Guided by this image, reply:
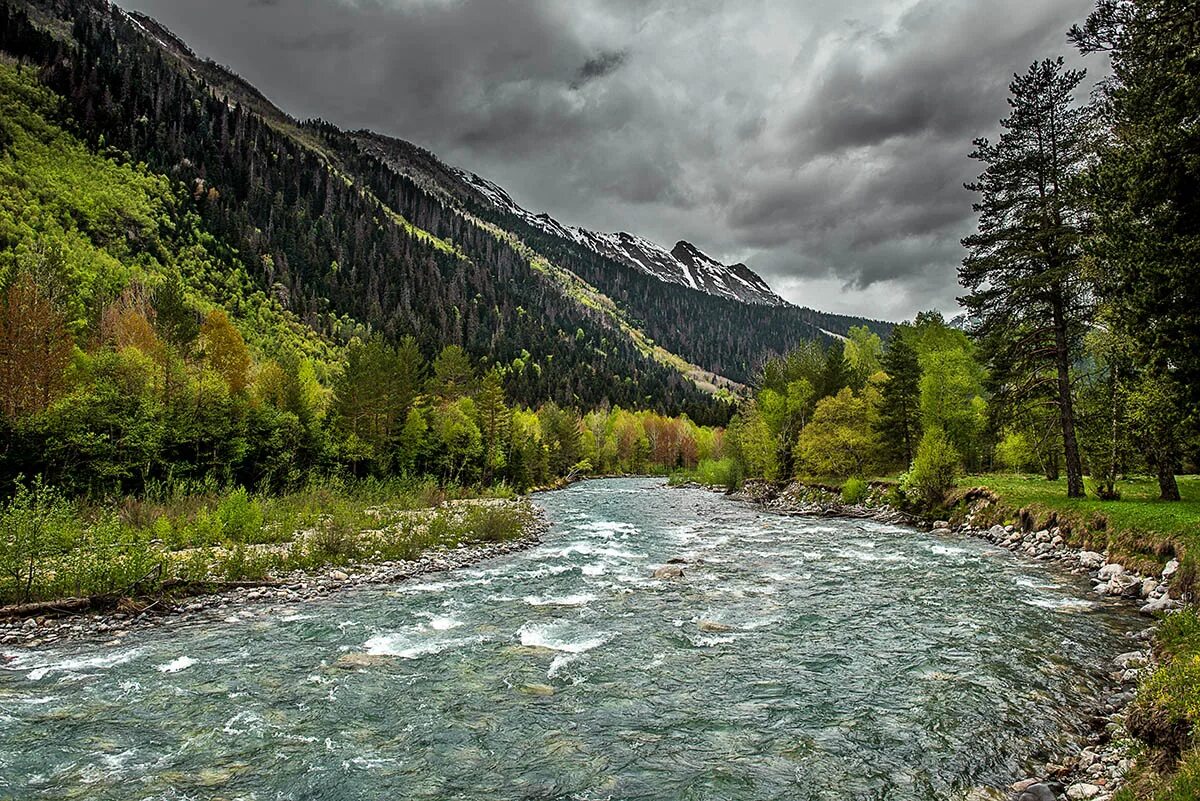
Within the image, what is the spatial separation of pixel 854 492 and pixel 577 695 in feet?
129

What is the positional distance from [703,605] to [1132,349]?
13.9 metres

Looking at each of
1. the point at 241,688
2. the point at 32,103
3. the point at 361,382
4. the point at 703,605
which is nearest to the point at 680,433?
the point at 361,382

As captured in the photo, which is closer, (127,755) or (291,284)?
(127,755)

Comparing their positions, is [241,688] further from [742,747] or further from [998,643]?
[998,643]

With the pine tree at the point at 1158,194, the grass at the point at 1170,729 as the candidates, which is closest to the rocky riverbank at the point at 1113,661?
the grass at the point at 1170,729

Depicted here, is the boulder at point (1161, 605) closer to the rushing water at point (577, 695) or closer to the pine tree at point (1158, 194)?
the rushing water at point (577, 695)

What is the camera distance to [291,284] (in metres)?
146

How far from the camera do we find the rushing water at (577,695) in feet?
27.4

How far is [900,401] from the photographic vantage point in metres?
48.9

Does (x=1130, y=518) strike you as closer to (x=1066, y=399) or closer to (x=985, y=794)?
(x=1066, y=399)

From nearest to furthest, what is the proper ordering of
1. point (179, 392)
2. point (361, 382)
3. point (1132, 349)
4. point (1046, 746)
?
point (1046, 746)
point (1132, 349)
point (179, 392)
point (361, 382)

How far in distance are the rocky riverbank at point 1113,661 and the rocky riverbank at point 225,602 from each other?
18.2 meters

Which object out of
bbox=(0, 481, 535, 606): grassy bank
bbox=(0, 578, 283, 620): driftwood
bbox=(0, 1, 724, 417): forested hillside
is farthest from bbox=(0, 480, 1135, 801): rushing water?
bbox=(0, 1, 724, 417): forested hillside

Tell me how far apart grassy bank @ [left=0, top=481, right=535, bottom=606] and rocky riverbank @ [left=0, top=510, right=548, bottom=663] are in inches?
24.4
